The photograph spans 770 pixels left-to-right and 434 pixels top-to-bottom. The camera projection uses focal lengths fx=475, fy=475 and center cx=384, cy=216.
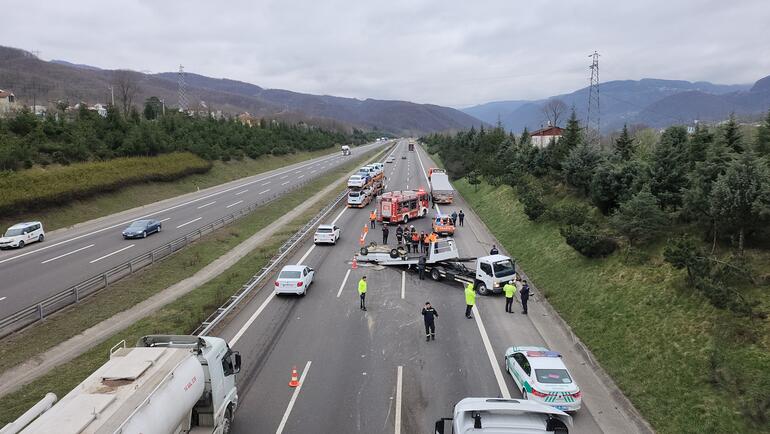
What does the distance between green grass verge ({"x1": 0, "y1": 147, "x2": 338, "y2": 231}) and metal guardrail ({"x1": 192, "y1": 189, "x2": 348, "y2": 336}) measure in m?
21.6

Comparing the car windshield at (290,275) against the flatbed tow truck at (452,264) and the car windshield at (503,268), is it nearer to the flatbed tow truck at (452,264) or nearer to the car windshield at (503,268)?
the flatbed tow truck at (452,264)

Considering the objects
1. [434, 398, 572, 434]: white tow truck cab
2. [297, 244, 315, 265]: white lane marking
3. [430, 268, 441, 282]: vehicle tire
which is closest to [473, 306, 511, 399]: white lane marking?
[430, 268, 441, 282]: vehicle tire

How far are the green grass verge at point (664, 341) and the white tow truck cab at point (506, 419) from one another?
507cm

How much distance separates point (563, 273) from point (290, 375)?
1522cm

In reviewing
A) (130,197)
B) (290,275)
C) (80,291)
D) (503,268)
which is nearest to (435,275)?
(503,268)

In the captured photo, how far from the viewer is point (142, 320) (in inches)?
799

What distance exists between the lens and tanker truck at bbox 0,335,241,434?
7395mm

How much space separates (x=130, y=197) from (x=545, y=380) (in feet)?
166

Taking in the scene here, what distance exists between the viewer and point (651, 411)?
13141mm

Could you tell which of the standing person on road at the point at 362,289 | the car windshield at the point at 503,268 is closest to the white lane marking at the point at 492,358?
the car windshield at the point at 503,268

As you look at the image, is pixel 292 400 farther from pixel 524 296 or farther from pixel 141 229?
pixel 141 229

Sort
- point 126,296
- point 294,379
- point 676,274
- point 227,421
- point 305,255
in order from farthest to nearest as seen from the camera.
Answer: point 305,255, point 126,296, point 676,274, point 294,379, point 227,421

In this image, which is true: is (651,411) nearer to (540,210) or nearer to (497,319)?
(497,319)

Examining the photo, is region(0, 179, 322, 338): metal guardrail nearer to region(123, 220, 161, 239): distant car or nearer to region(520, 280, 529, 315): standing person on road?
region(123, 220, 161, 239): distant car
